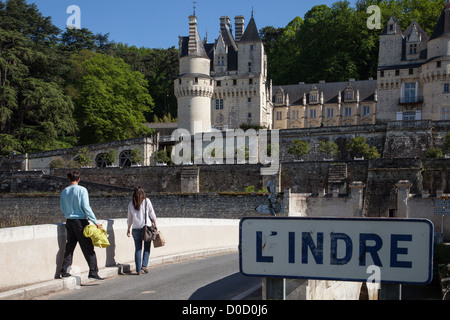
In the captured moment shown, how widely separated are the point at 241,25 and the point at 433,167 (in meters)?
34.5

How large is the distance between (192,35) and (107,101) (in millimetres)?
11901

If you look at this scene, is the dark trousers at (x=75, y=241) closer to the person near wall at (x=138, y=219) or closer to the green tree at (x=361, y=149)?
the person near wall at (x=138, y=219)

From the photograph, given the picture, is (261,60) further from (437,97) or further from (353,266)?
(353,266)

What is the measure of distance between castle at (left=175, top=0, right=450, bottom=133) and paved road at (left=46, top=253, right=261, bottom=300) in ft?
147

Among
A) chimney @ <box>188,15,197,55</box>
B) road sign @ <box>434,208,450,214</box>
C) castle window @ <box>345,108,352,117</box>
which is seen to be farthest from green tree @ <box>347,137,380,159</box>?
chimney @ <box>188,15,197,55</box>

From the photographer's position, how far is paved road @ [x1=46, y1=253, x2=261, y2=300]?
8219 mm

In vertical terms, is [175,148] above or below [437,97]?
below

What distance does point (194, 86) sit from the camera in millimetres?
55812

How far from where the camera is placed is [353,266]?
14.2 ft

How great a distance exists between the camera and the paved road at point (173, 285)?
8.22m

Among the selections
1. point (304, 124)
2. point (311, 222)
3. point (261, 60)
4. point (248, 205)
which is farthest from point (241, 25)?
point (311, 222)

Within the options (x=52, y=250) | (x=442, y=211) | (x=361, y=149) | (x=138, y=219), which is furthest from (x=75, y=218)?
(x=361, y=149)

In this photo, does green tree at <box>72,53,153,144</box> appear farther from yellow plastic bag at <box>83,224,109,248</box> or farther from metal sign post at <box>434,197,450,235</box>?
yellow plastic bag at <box>83,224,109,248</box>

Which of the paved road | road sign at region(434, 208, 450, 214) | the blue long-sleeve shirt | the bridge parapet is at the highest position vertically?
the blue long-sleeve shirt
